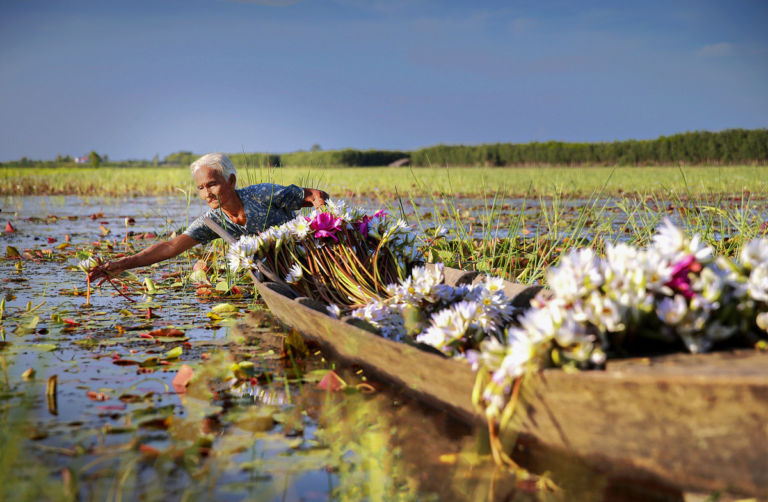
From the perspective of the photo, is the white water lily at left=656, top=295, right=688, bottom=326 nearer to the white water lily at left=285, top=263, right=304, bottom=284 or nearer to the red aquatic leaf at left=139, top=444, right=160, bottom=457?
the red aquatic leaf at left=139, top=444, right=160, bottom=457

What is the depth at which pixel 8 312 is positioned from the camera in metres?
4.17

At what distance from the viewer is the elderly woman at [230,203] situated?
4.43 meters

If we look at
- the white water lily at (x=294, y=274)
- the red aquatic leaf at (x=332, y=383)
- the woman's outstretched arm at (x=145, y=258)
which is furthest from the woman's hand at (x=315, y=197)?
the red aquatic leaf at (x=332, y=383)

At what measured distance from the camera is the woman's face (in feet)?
14.5

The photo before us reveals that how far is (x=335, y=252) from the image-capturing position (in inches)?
154

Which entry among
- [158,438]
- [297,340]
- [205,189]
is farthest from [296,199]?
[158,438]

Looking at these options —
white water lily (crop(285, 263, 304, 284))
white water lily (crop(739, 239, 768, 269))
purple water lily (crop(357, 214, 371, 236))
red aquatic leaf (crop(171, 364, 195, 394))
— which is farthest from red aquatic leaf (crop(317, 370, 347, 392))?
white water lily (crop(739, 239, 768, 269))

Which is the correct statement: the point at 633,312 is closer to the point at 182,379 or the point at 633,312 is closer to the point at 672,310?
the point at 672,310

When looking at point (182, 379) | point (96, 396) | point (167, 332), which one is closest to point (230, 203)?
point (167, 332)

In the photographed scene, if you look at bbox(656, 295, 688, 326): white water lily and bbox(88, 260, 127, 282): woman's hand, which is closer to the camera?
bbox(656, 295, 688, 326): white water lily

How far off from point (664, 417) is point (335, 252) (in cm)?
255

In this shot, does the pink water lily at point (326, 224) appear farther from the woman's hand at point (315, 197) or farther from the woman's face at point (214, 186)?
the woman's face at point (214, 186)

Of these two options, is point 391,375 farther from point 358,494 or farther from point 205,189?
point 205,189

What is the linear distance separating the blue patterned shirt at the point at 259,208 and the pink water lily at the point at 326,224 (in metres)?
0.89
